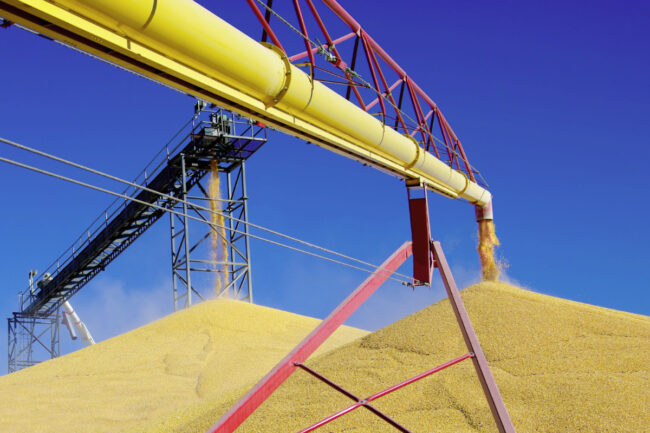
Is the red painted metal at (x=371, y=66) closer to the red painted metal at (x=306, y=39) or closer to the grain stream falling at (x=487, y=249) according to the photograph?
the red painted metal at (x=306, y=39)

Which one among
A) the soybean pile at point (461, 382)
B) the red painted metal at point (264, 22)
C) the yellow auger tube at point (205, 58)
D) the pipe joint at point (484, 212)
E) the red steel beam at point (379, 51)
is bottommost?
the soybean pile at point (461, 382)

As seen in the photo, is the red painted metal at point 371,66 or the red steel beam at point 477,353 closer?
the red steel beam at point 477,353

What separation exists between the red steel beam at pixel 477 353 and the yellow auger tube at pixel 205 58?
2.04 m

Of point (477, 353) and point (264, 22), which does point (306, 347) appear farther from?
point (264, 22)

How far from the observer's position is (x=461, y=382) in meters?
10.2

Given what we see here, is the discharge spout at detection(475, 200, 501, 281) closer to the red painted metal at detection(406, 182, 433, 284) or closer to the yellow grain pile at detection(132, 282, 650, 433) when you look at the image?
the yellow grain pile at detection(132, 282, 650, 433)

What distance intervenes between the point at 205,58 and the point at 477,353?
15.6 ft

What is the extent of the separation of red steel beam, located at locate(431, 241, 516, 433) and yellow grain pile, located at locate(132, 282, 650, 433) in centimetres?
163

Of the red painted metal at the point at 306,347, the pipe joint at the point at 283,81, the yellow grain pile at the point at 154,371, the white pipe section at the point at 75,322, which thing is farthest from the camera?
the white pipe section at the point at 75,322

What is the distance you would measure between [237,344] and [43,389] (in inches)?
203

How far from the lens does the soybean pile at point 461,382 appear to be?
9000 millimetres

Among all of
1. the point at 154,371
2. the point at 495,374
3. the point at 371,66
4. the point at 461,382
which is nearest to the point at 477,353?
the point at 461,382

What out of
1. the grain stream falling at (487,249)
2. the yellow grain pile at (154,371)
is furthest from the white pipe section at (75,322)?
the grain stream falling at (487,249)

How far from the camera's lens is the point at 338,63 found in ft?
28.1
